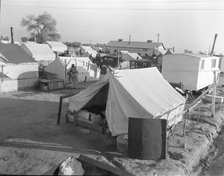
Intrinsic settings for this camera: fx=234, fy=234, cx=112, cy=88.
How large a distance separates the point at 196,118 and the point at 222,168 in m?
4.77

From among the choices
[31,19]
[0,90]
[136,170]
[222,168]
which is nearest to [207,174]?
[222,168]

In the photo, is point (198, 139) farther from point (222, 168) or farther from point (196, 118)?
point (196, 118)

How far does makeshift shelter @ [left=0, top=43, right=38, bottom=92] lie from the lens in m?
16.8

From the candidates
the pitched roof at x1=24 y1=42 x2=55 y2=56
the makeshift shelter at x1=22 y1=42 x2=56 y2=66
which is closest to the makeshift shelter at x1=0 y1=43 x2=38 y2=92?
the makeshift shelter at x1=22 y1=42 x2=56 y2=66

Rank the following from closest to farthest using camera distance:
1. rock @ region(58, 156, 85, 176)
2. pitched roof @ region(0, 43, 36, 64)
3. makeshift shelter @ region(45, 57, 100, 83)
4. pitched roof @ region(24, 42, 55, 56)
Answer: rock @ region(58, 156, 85, 176) < pitched roof @ region(0, 43, 36, 64) < makeshift shelter @ region(45, 57, 100, 83) < pitched roof @ region(24, 42, 55, 56)

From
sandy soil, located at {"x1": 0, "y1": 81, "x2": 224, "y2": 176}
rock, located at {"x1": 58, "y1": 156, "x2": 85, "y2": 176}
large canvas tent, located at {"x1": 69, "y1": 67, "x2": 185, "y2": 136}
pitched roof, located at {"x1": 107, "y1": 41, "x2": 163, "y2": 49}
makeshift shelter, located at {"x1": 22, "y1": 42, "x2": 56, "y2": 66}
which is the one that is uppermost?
pitched roof, located at {"x1": 107, "y1": 41, "x2": 163, "y2": 49}

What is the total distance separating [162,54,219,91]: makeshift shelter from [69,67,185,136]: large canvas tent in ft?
23.6

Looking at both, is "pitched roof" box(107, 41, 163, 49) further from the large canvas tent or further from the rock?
the rock

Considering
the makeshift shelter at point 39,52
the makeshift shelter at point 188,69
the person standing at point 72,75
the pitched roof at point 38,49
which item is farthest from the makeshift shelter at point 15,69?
the pitched roof at point 38,49

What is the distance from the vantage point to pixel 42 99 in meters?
15.3

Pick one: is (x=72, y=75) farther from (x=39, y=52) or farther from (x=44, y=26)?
(x=44, y=26)

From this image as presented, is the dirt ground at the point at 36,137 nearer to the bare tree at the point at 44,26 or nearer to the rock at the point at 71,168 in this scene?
the rock at the point at 71,168

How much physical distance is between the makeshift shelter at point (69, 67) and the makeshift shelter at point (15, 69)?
209 centimetres

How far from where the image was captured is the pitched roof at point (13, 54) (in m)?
17.7
